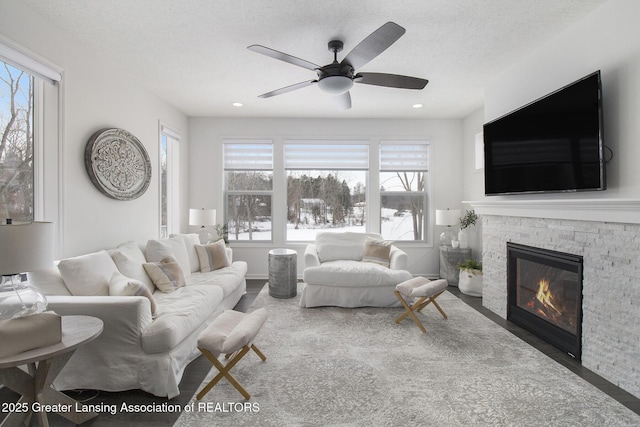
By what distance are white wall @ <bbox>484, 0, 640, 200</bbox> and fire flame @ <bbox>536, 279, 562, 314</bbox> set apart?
841mm

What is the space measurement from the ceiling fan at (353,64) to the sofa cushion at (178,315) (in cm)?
199

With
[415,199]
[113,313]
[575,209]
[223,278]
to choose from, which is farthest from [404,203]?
[113,313]

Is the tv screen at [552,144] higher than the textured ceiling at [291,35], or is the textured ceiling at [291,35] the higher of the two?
the textured ceiling at [291,35]

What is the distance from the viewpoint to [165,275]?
3.01 m

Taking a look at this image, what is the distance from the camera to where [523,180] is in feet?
10.0

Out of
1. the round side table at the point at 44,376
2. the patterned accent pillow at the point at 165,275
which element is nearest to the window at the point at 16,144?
the patterned accent pillow at the point at 165,275

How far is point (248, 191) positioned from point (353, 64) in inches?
133

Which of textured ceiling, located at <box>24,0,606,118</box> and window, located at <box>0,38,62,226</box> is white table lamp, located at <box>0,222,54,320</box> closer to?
window, located at <box>0,38,62,226</box>

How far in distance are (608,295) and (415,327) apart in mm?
1554

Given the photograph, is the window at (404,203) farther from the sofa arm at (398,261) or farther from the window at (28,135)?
the window at (28,135)

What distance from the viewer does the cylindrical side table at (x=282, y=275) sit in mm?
4105

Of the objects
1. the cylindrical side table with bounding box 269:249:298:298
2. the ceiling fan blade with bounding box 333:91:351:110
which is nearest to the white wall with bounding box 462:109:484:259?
the ceiling fan blade with bounding box 333:91:351:110

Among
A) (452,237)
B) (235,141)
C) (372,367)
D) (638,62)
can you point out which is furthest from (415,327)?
(235,141)

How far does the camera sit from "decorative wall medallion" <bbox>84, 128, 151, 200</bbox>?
9.65 feet
